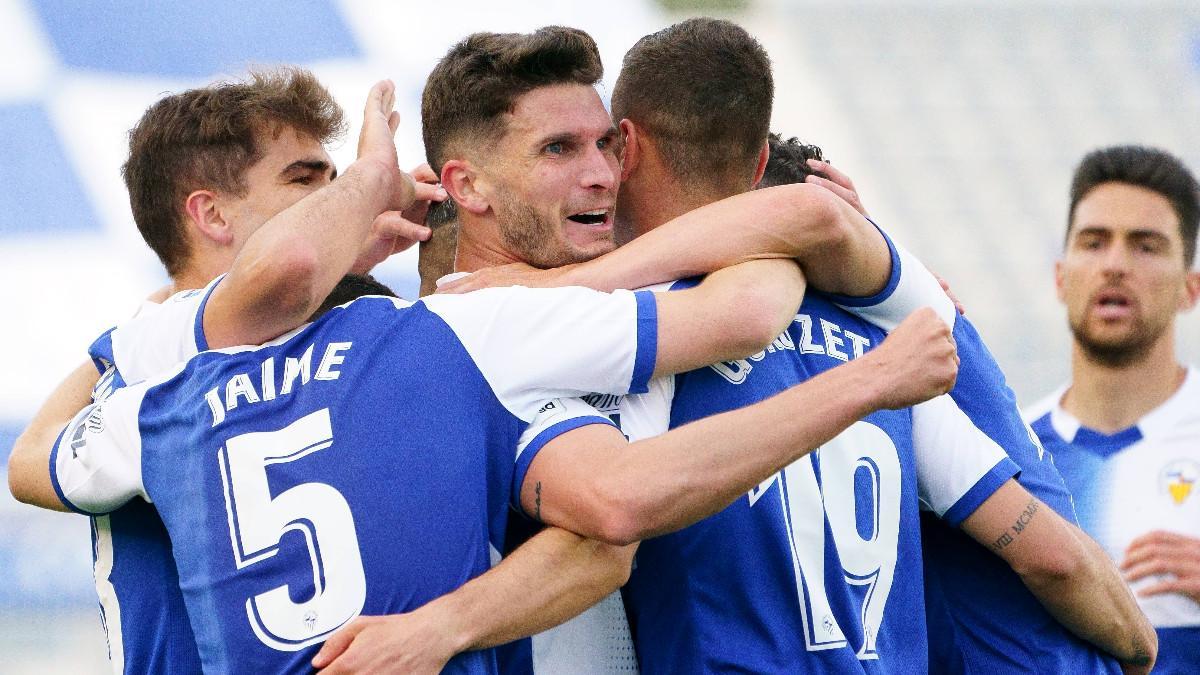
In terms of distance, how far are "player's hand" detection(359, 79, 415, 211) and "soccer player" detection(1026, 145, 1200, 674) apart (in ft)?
10.3

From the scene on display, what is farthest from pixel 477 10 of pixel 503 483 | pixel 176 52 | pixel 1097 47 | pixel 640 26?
pixel 503 483

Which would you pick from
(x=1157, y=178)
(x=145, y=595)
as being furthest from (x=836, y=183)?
(x=1157, y=178)

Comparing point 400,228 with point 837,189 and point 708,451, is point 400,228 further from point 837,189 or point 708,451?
point 708,451

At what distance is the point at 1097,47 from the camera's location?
17.2 metres

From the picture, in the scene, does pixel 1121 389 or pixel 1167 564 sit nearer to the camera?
pixel 1167 564

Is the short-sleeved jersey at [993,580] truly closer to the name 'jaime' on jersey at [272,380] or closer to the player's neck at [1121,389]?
the name 'jaime' on jersey at [272,380]

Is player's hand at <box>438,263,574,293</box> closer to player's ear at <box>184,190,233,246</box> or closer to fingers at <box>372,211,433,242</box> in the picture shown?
fingers at <box>372,211,433,242</box>

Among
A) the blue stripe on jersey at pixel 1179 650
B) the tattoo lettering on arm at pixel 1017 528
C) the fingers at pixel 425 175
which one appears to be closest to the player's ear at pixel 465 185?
the fingers at pixel 425 175

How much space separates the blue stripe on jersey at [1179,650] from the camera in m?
5.02

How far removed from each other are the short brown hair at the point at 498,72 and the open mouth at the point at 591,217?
30 cm

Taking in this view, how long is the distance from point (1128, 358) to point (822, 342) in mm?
3182

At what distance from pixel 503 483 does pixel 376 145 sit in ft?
3.70

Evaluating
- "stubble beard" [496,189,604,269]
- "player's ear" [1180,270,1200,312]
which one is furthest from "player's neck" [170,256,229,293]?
"player's ear" [1180,270,1200,312]

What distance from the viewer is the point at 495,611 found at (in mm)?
2680
